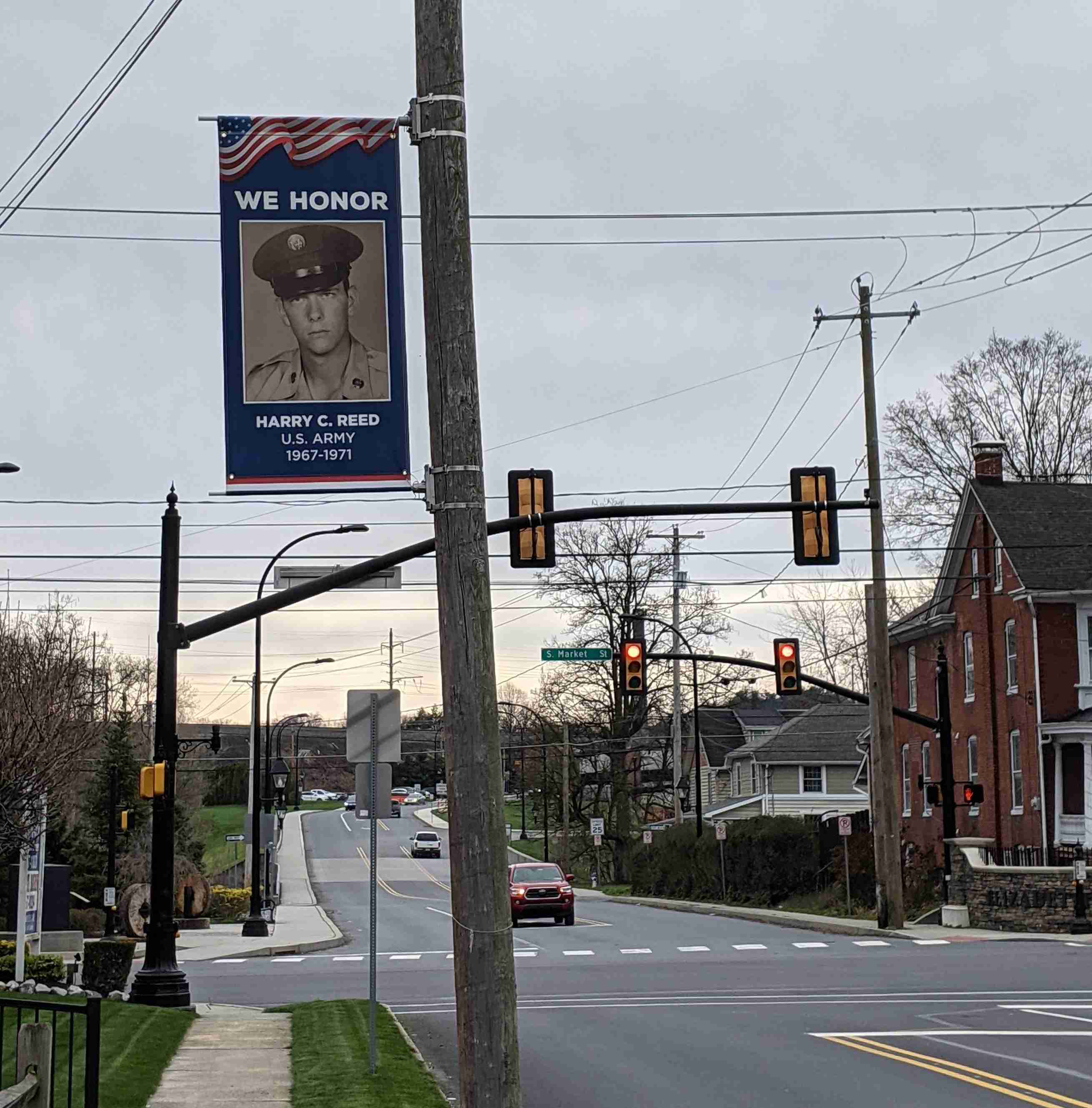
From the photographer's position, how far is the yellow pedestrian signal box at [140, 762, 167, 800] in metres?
20.5

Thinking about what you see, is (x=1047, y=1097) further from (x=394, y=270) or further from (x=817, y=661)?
(x=817, y=661)

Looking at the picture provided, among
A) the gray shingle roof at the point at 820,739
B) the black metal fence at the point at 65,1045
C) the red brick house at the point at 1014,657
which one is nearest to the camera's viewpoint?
the black metal fence at the point at 65,1045

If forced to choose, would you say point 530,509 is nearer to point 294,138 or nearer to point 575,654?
point 294,138

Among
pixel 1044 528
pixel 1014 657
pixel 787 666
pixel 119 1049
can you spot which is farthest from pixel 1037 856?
pixel 119 1049

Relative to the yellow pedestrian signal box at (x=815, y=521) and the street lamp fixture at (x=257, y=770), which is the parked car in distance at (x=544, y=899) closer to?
the street lamp fixture at (x=257, y=770)

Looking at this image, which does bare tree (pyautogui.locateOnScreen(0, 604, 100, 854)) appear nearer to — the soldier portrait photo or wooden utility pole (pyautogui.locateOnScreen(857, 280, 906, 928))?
the soldier portrait photo

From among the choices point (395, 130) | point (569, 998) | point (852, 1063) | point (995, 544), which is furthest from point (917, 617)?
point (395, 130)

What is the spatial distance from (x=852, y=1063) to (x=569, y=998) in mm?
7756

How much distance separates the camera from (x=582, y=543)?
66.1 m

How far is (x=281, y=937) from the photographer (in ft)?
134

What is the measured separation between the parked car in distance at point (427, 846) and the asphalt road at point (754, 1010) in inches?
2237

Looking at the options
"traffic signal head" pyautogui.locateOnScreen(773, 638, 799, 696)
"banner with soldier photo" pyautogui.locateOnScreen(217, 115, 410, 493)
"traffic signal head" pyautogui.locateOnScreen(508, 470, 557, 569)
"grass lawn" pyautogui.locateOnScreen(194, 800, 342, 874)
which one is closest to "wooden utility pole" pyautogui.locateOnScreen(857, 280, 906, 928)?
"traffic signal head" pyautogui.locateOnScreen(773, 638, 799, 696)

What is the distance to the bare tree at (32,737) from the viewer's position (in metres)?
20.9

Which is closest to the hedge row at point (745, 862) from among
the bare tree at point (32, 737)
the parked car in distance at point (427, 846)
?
the bare tree at point (32, 737)
